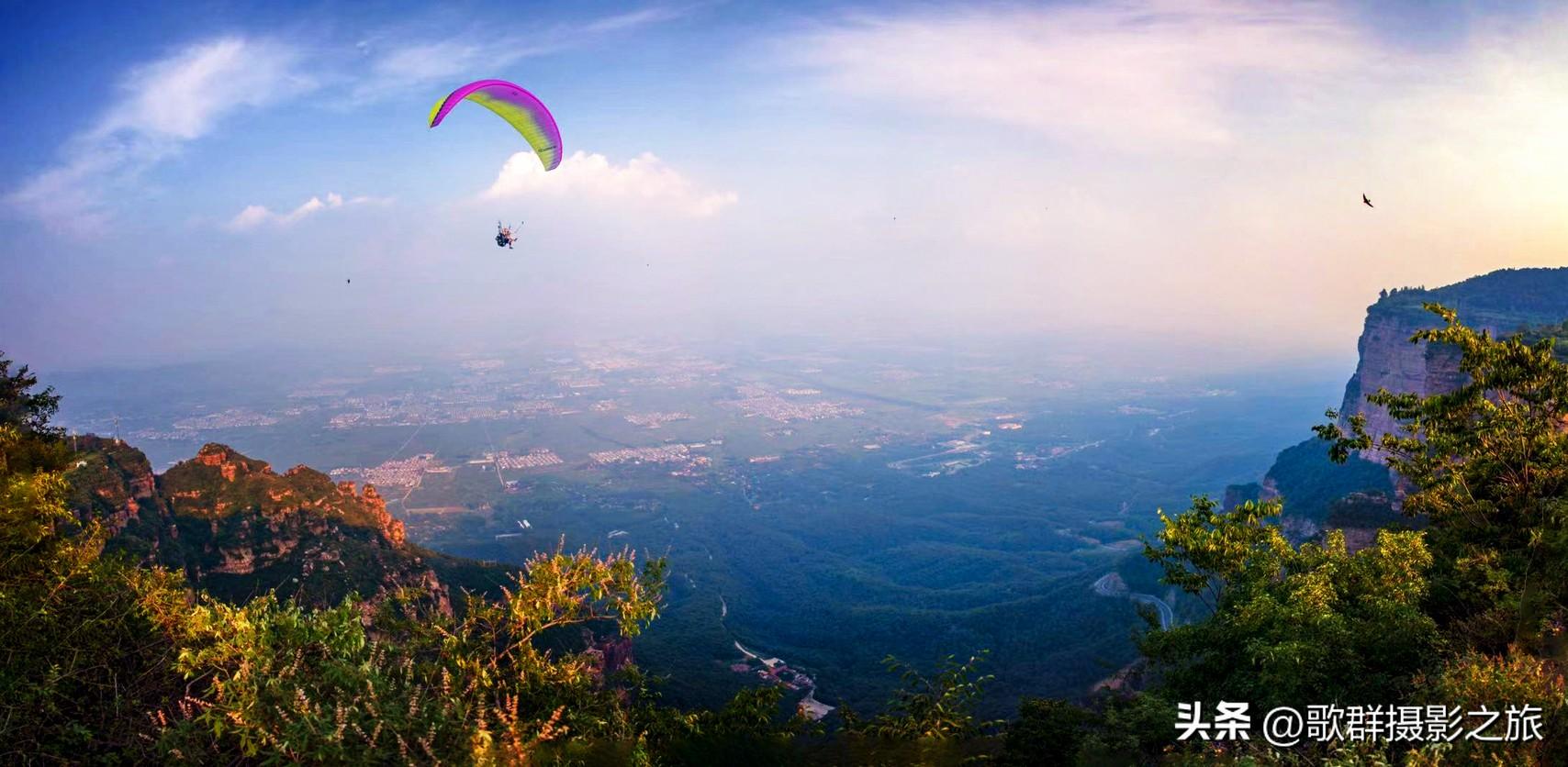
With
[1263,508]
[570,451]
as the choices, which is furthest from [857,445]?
[1263,508]

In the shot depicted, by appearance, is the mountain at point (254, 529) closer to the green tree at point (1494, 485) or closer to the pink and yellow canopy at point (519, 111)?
the pink and yellow canopy at point (519, 111)

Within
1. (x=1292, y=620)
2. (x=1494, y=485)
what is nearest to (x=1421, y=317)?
(x=1494, y=485)

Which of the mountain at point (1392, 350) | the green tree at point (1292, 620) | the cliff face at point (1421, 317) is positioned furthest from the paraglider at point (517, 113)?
the cliff face at point (1421, 317)

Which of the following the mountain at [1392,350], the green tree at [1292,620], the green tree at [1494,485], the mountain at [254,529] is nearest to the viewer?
the green tree at [1292,620]

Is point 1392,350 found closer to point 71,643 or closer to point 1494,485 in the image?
point 1494,485

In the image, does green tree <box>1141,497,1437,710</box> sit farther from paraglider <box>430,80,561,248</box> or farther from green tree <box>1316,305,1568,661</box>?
paraglider <box>430,80,561,248</box>

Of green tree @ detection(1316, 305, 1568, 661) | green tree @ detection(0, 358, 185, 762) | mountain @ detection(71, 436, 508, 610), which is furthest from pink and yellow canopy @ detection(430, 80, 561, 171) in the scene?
green tree @ detection(1316, 305, 1568, 661)
